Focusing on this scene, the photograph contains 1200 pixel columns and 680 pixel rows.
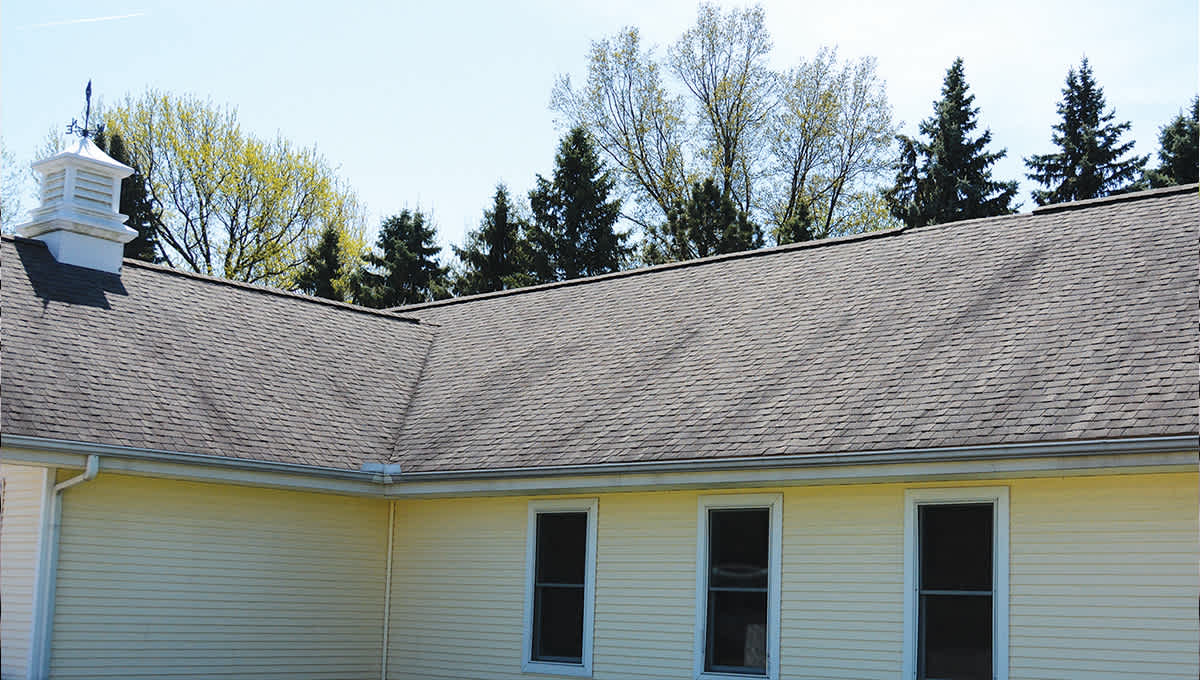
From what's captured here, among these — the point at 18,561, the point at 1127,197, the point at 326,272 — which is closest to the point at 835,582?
the point at 1127,197

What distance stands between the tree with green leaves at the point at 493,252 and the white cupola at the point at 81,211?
17.2 metres

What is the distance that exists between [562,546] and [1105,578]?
567 centimetres

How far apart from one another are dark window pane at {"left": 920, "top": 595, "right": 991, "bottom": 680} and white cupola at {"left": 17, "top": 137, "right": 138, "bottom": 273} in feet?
35.7

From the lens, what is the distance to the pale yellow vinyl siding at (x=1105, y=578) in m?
10.0

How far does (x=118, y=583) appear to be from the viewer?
→ 13.2 m

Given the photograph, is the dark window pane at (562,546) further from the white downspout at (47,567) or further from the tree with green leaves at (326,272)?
the tree with green leaves at (326,272)

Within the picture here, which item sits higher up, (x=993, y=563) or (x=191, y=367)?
(x=191, y=367)

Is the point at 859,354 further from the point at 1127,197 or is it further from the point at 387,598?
the point at 387,598

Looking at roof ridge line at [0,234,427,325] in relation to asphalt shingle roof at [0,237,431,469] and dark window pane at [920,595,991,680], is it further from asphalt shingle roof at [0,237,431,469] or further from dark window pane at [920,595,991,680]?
dark window pane at [920,595,991,680]

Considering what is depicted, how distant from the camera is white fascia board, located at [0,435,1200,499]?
394 inches

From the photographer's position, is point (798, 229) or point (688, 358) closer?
point (688, 358)

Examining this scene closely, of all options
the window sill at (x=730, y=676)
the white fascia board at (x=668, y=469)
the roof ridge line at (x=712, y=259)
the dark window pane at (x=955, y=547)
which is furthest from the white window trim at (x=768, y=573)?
the roof ridge line at (x=712, y=259)

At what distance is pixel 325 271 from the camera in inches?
1394

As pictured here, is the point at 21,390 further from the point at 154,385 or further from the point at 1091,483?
the point at 1091,483
